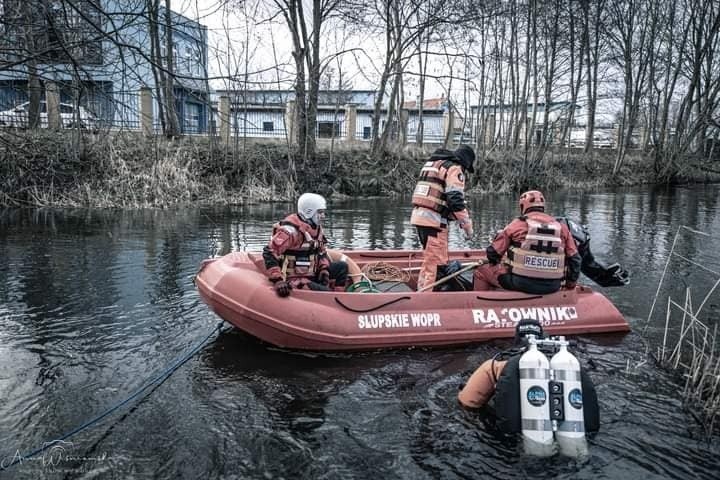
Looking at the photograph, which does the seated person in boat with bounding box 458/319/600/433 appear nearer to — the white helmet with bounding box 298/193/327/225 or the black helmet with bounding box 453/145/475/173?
the white helmet with bounding box 298/193/327/225

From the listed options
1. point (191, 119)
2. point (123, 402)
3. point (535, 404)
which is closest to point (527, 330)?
point (535, 404)

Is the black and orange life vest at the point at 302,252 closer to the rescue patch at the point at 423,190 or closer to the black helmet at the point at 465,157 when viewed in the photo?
the rescue patch at the point at 423,190

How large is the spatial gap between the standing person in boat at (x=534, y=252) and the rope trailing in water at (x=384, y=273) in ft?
3.87

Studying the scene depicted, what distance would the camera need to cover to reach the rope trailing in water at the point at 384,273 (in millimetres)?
7089

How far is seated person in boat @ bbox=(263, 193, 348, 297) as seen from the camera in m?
5.74

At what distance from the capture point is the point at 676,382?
5.16 meters

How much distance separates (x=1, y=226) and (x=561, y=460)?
12255 mm

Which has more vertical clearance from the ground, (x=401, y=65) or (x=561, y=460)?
(x=401, y=65)

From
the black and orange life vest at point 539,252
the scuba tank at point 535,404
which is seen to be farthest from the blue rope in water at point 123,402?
the black and orange life vest at point 539,252

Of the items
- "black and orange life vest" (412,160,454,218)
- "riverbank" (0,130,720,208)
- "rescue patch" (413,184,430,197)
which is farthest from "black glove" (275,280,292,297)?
"riverbank" (0,130,720,208)

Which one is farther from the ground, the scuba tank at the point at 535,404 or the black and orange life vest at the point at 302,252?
the black and orange life vest at the point at 302,252

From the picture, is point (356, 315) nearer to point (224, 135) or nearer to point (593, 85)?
point (224, 135)

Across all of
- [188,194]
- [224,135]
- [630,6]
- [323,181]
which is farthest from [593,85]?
[188,194]

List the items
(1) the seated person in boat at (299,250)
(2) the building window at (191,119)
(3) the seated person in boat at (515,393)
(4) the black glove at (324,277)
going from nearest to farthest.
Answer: (3) the seated person in boat at (515,393)
(1) the seated person in boat at (299,250)
(4) the black glove at (324,277)
(2) the building window at (191,119)
